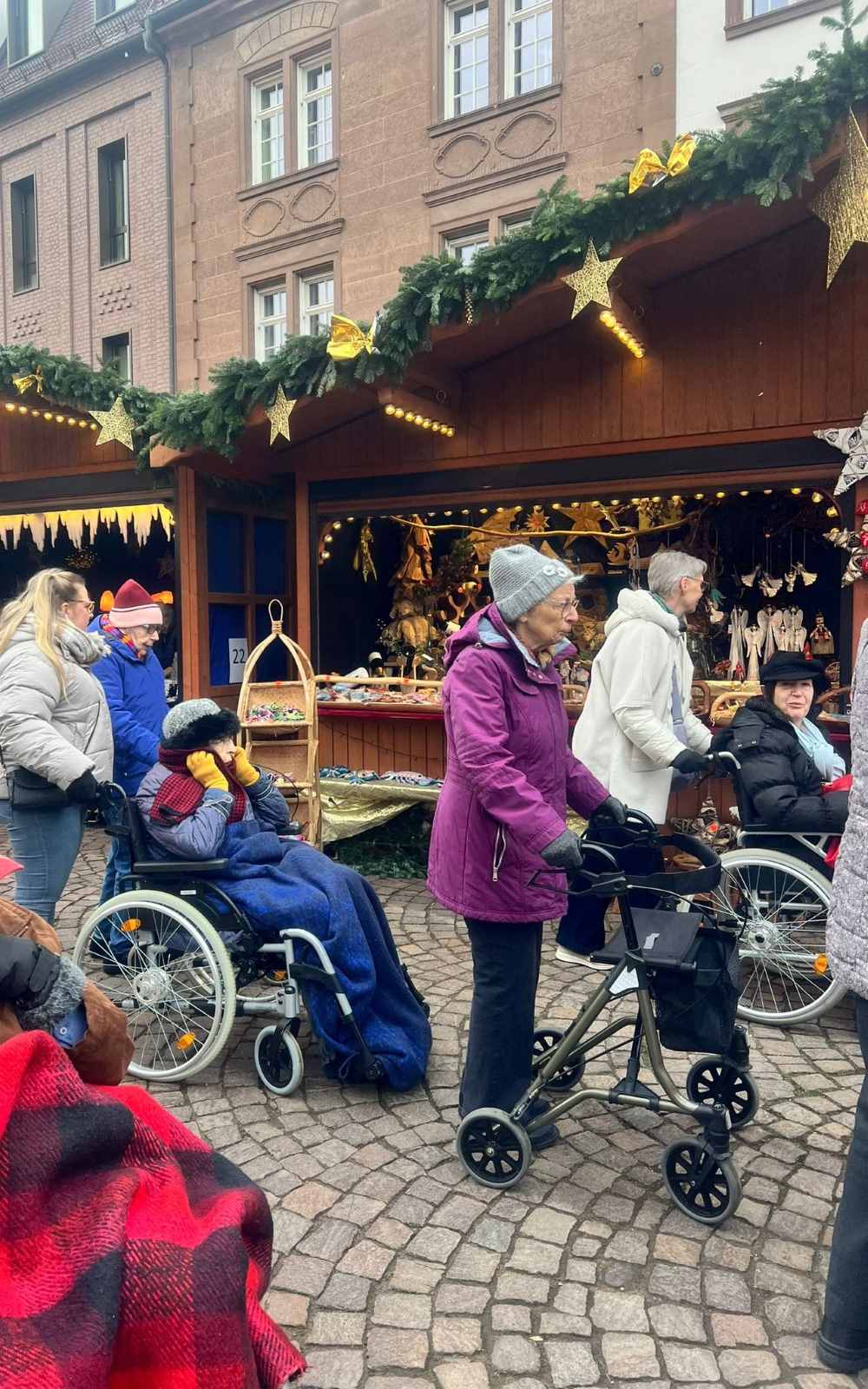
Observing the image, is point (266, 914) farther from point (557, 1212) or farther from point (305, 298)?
point (305, 298)

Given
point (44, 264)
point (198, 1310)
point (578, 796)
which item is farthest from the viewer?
point (44, 264)

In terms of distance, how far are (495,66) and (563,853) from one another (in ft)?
43.3

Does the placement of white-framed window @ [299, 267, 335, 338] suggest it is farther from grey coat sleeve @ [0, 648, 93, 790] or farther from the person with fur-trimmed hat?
the person with fur-trimmed hat

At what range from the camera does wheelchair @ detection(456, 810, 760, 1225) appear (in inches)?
107

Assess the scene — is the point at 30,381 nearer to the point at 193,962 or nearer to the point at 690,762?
the point at 193,962

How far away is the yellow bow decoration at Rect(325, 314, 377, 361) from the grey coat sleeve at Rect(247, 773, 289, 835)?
2687mm

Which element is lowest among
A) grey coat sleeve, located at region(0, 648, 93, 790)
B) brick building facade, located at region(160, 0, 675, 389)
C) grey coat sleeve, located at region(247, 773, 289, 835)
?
grey coat sleeve, located at region(247, 773, 289, 835)

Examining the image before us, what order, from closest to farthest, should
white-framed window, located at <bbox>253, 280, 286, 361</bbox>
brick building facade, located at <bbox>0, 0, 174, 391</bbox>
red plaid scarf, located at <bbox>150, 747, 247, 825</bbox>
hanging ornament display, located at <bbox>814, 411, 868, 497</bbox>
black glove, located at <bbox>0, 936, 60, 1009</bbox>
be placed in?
black glove, located at <bbox>0, 936, 60, 1009</bbox> < red plaid scarf, located at <bbox>150, 747, 247, 825</bbox> < hanging ornament display, located at <bbox>814, 411, 868, 497</bbox> < white-framed window, located at <bbox>253, 280, 286, 361</bbox> < brick building facade, located at <bbox>0, 0, 174, 391</bbox>

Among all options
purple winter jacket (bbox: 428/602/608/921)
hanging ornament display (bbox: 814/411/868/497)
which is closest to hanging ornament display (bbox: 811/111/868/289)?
hanging ornament display (bbox: 814/411/868/497)

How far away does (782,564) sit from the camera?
7.91 m

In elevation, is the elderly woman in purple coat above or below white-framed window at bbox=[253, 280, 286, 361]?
below

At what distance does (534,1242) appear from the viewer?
8.86ft

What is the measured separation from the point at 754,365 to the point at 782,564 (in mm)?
2490

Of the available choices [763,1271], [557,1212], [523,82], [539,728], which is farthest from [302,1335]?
[523,82]
